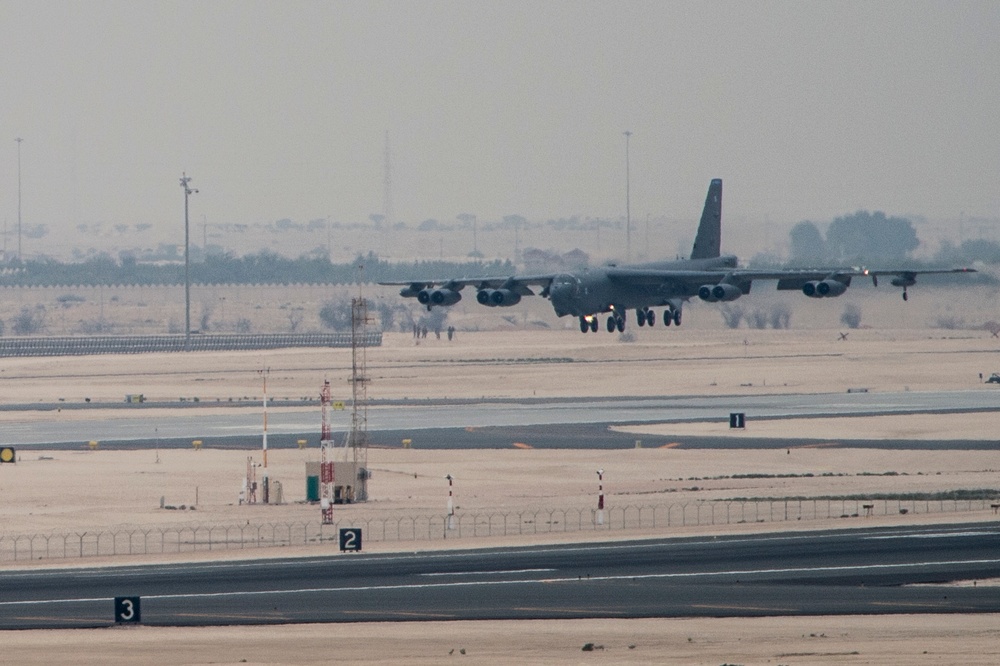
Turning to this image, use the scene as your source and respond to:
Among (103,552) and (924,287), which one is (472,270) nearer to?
(924,287)

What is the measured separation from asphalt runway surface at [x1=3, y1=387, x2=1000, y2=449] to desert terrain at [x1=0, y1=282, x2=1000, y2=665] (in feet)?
6.26

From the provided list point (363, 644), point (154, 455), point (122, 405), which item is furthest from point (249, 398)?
point (363, 644)

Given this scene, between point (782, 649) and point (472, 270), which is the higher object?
point (472, 270)

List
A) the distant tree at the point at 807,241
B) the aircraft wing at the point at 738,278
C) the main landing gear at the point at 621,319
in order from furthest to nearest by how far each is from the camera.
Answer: the distant tree at the point at 807,241 → the main landing gear at the point at 621,319 → the aircraft wing at the point at 738,278

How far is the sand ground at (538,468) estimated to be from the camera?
3209 cm

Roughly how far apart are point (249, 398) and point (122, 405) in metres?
8.90

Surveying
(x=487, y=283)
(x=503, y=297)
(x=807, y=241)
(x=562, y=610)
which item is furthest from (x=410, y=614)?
(x=807, y=241)

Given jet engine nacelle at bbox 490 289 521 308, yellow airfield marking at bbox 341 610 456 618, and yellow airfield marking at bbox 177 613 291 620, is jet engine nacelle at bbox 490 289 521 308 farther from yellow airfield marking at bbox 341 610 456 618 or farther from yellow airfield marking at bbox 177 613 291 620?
yellow airfield marking at bbox 177 613 291 620

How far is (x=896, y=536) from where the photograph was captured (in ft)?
159

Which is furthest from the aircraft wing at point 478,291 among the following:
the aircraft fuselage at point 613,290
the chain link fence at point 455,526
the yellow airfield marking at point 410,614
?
the yellow airfield marking at point 410,614

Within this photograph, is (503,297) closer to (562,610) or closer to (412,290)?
(412,290)

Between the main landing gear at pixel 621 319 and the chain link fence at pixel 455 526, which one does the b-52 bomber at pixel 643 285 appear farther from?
the chain link fence at pixel 455 526

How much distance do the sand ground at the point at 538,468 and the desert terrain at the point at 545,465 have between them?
4.6 inches

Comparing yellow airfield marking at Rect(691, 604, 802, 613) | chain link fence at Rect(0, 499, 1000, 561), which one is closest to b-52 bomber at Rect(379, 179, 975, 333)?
chain link fence at Rect(0, 499, 1000, 561)
